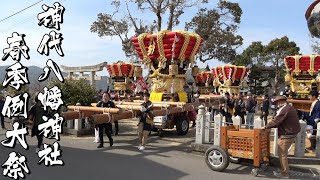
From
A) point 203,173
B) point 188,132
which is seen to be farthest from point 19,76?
point 188,132

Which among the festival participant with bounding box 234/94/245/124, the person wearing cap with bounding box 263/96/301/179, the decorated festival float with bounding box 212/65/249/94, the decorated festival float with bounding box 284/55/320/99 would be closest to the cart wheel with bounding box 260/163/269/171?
the person wearing cap with bounding box 263/96/301/179

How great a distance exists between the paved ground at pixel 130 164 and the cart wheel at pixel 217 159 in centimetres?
13

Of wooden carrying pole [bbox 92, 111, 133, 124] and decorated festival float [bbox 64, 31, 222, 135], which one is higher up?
decorated festival float [bbox 64, 31, 222, 135]

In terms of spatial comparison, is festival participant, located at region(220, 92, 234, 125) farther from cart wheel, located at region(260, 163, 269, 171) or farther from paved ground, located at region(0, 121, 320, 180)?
cart wheel, located at region(260, 163, 269, 171)

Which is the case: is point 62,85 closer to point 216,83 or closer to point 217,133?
point 217,133

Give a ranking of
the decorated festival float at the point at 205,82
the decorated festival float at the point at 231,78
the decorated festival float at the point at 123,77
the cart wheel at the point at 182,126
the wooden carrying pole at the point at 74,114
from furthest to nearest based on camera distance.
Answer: the decorated festival float at the point at 205,82, the decorated festival float at the point at 123,77, the decorated festival float at the point at 231,78, the cart wheel at the point at 182,126, the wooden carrying pole at the point at 74,114

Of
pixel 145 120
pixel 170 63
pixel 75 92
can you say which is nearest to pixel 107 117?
pixel 145 120

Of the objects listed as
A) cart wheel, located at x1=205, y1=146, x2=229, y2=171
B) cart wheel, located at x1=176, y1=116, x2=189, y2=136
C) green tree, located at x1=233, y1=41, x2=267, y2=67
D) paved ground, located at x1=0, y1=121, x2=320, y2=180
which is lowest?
paved ground, located at x1=0, y1=121, x2=320, y2=180

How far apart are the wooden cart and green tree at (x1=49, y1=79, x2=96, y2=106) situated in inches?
285

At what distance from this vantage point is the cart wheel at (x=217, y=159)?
23.9ft

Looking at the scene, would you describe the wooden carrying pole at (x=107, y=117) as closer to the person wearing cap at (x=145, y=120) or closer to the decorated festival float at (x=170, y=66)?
the person wearing cap at (x=145, y=120)

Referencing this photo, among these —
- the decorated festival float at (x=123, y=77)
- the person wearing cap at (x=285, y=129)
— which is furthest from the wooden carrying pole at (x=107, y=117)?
the decorated festival float at (x=123, y=77)

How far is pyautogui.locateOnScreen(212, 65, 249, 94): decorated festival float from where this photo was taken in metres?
20.7

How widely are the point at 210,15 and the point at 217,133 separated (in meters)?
20.7
